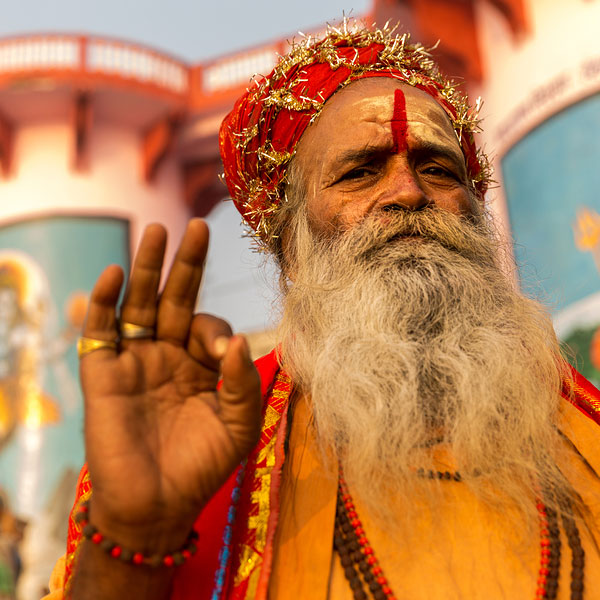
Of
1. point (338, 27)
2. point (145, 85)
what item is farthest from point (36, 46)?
point (338, 27)

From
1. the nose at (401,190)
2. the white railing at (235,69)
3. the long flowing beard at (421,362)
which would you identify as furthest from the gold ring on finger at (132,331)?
the white railing at (235,69)

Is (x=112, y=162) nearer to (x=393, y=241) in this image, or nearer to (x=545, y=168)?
(x=545, y=168)

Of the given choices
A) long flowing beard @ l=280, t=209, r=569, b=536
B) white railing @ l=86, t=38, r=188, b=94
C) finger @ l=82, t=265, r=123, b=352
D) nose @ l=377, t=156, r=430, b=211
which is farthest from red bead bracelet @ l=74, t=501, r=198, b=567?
white railing @ l=86, t=38, r=188, b=94

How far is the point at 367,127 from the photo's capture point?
1915 mm

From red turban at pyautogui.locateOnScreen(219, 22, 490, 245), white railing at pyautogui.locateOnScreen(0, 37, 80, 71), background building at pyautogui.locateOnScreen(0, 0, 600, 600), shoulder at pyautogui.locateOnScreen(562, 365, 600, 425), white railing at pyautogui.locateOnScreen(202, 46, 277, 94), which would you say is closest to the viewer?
shoulder at pyautogui.locateOnScreen(562, 365, 600, 425)

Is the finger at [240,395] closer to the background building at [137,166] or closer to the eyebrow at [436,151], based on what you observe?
the eyebrow at [436,151]

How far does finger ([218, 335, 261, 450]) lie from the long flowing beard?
0.37 m

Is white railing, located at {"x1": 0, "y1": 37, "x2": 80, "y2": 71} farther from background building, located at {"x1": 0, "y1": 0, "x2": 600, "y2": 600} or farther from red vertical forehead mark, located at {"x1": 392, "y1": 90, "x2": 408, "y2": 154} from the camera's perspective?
red vertical forehead mark, located at {"x1": 392, "y1": 90, "x2": 408, "y2": 154}

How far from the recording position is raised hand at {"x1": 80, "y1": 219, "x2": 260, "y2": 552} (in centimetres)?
113

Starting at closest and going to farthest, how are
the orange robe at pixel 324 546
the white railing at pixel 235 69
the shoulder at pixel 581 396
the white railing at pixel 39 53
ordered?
1. the orange robe at pixel 324 546
2. the shoulder at pixel 581 396
3. the white railing at pixel 39 53
4. the white railing at pixel 235 69

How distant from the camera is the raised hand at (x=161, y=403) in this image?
3.71 ft

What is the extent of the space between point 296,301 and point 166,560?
0.87 m

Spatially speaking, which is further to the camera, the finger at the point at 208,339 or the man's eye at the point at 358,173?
the man's eye at the point at 358,173

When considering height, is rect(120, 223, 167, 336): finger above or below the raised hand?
above
